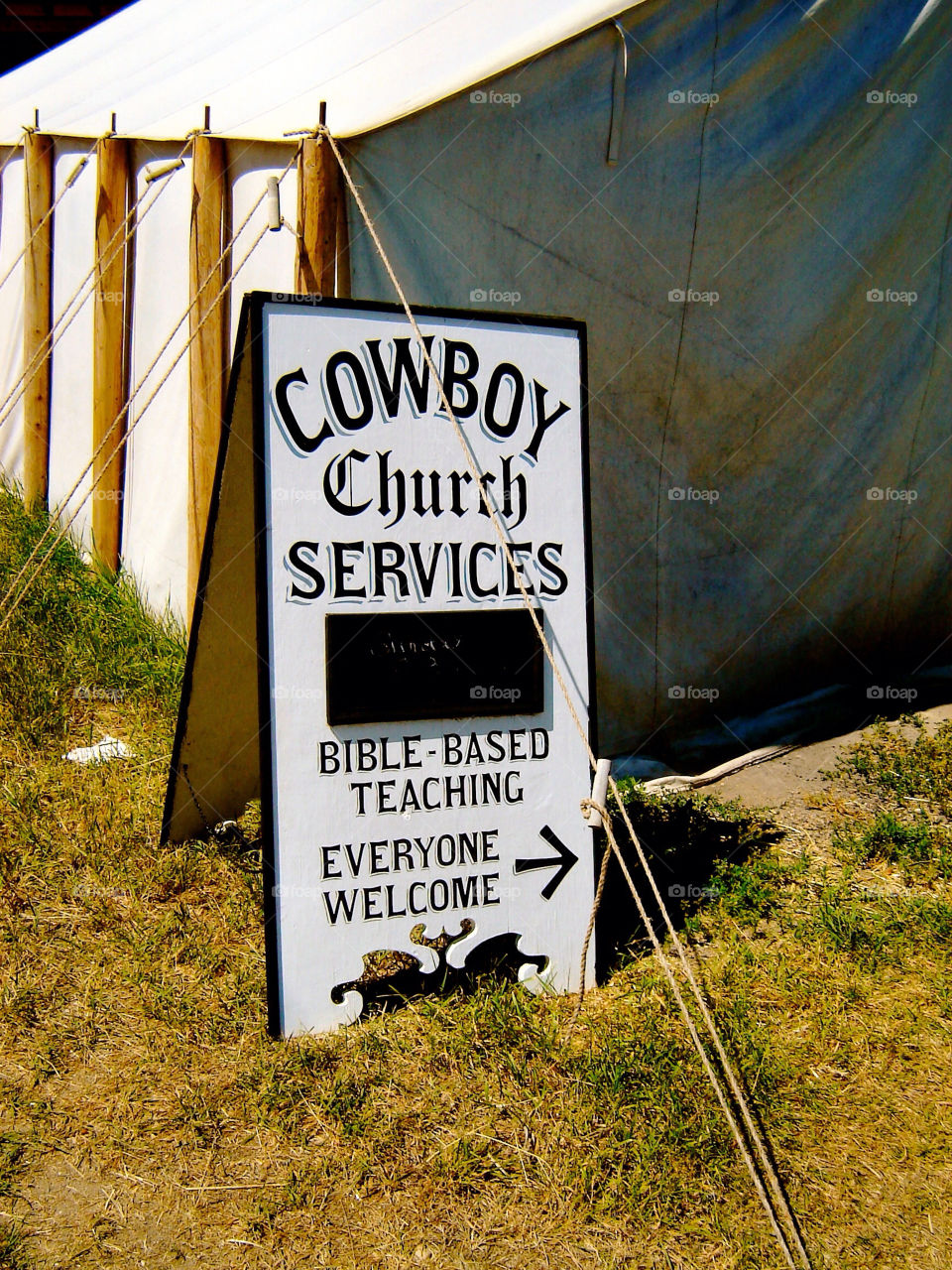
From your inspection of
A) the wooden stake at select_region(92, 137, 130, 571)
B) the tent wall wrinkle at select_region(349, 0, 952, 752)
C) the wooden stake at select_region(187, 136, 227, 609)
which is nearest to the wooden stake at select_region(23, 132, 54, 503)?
the wooden stake at select_region(92, 137, 130, 571)

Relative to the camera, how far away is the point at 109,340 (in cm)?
502

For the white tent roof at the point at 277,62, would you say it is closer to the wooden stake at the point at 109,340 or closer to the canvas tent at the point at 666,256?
the canvas tent at the point at 666,256

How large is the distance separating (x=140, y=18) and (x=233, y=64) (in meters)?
1.79

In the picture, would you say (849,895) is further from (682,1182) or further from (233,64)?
(233,64)

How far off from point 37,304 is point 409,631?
12.7 feet

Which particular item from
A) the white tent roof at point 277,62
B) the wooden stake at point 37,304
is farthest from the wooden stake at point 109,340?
the wooden stake at point 37,304

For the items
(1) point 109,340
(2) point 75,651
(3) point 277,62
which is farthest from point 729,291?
(2) point 75,651

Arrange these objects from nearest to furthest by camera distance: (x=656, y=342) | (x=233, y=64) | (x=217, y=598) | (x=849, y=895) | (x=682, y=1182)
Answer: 1. (x=682, y=1182)
2. (x=217, y=598)
3. (x=849, y=895)
4. (x=656, y=342)
5. (x=233, y=64)

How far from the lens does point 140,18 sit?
593cm

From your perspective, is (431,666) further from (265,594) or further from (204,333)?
(204,333)

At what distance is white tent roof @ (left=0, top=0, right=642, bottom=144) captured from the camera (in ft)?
11.9

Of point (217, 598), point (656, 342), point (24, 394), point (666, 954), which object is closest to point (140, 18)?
point (24, 394)

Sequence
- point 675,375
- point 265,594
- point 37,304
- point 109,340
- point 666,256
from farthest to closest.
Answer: point 37,304
point 109,340
point 675,375
point 666,256
point 265,594

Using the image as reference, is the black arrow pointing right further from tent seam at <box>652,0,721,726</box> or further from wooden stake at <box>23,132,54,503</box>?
wooden stake at <box>23,132,54,503</box>
